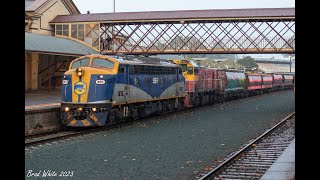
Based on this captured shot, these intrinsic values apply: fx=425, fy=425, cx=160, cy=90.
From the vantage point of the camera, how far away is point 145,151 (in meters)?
13.2

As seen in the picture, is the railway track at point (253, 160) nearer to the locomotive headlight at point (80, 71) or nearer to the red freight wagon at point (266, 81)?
the locomotive headlight at point (80, 71)

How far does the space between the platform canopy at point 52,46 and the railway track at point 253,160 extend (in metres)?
15.7

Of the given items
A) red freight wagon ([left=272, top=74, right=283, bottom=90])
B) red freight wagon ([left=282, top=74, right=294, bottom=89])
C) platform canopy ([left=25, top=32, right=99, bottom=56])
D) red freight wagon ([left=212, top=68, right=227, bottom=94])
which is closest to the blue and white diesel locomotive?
platform canopy ([left=25, top=32, right=99, bottom=56])

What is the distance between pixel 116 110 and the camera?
19.1m

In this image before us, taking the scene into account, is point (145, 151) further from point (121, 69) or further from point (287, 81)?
point (287, 81)

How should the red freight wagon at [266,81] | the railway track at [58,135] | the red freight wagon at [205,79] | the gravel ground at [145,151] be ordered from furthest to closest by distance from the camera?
1. the red freight wagon at [266,81]
2. the red freight wagon at [205,79]
3. the railway track at [58,135]
4. the gravel ground at [145,151]

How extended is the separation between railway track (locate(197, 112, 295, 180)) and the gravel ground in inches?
20.6

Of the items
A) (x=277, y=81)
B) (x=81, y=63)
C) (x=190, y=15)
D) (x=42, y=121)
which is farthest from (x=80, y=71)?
(x=277, y=81)

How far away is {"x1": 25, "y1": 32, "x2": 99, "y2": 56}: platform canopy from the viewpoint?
2741cm

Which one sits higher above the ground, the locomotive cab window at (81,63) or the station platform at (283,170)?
the locomotive cab window at (81,63)

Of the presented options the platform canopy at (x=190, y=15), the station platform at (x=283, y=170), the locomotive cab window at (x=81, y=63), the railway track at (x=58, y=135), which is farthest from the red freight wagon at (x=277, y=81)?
the station platform at (x=283, y=170)

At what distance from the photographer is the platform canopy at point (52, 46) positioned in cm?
2741
